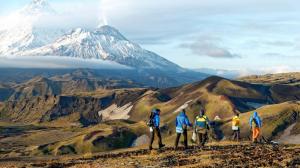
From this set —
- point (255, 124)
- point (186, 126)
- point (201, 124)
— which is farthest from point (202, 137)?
point (255, 124)

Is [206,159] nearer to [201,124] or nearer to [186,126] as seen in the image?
[186,126]

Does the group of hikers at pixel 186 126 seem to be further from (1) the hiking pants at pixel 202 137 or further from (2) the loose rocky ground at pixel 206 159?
(2) the loose rocky ground at pixel 206 159

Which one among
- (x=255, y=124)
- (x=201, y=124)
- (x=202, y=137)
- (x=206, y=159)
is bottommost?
(x=206, y=159)

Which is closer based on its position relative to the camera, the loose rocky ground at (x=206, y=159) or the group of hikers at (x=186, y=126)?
the loose rocky ground at (x=206, y=159)

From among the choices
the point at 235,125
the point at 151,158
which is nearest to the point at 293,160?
the point at 151,158

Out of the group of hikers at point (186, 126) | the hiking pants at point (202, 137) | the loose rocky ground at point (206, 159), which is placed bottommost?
the loose rocky ground at point (206, 159)

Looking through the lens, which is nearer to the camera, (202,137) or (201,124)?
(201,124)

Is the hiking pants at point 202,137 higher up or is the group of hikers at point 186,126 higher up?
the group of hikers at point 186,126

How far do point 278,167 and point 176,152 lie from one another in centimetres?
1394

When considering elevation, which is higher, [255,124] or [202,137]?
[255,124]

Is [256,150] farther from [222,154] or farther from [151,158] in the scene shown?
[151,158]

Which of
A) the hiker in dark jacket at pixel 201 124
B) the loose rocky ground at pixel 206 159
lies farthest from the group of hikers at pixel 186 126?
the loose rocky ground at pixel 206 159

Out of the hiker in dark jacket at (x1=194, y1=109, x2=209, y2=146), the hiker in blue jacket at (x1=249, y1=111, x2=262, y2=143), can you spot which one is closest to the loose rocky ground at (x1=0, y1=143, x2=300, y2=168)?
the hiker in dark jacket at (x1=194, y1=109, x2=209, y2=146)

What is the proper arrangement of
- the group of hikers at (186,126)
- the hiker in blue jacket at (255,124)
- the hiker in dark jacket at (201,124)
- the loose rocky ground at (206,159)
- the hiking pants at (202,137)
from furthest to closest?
the hiker in blue jacket at (255,124) < the hiking pants at (202,137) < the hiker in dark jacket at (201,124) < the group of hikers at (186,126) < the loose rocky ground at (206,159)
